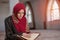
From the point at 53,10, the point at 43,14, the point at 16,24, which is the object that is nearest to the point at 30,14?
the point at 43,14

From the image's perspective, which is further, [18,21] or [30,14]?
[30,14]

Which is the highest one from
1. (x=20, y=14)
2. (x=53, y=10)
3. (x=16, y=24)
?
(x=53, y=10)

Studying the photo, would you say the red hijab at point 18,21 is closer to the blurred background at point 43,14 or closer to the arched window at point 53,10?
the blurred background at point 43,14

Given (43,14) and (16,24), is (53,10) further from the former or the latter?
(16,24)

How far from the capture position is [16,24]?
2.23m

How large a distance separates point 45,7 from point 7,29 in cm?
770

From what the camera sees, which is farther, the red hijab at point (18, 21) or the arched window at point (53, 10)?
the arched window at point (53, 10)

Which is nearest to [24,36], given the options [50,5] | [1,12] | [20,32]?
[20,32]

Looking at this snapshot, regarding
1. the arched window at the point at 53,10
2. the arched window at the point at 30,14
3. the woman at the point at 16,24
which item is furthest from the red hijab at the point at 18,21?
the arched window at the point at 30,14

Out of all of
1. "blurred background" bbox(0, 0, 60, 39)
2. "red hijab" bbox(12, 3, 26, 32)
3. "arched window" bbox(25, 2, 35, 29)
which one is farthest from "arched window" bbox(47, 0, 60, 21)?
"red hijab" bbox(12, 3, 26, 32)

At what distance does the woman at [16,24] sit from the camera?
216 cm

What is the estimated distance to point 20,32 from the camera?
7.32 feet

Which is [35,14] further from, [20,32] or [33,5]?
[20,32]

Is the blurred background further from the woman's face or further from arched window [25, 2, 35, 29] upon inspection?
the woman's face
